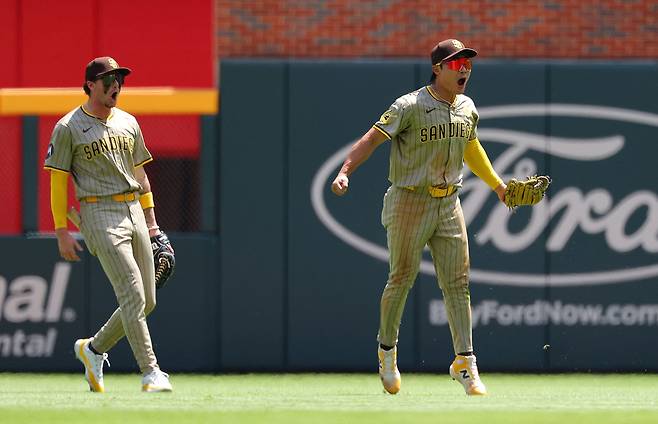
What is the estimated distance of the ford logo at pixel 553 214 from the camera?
34.7 feet

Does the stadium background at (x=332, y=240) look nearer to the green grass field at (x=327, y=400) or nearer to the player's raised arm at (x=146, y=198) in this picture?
the green grass field at (x=327, y=400)

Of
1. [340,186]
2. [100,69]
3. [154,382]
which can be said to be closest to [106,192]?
[100,69]

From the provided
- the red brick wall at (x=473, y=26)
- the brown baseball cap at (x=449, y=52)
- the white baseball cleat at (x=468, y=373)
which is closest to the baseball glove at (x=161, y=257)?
the white baseball cleat at (x=468, y=373)

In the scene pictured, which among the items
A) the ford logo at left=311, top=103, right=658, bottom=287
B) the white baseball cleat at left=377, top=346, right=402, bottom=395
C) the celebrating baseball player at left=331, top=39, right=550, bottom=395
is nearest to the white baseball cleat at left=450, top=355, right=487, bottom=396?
the celebrating baseball player at left=331, top=39, right=550, bottom=395

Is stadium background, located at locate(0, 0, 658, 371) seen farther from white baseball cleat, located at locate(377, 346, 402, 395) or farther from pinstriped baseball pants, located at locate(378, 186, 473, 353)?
pinstriped baseball pants, located at locate(378, 186, 473, 353)

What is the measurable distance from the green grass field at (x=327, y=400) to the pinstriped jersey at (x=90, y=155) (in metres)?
1.14

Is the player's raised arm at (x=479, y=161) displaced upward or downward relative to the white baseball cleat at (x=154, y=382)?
upward

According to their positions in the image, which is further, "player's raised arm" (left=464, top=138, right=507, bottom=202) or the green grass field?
"player's raised arm" (left=464, top=138, right=507, bottom=202)

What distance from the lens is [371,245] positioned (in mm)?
10570

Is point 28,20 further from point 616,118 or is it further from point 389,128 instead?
point 389,128

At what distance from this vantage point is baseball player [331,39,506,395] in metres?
7.94

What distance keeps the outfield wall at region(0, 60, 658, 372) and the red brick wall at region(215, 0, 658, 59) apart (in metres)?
0.91

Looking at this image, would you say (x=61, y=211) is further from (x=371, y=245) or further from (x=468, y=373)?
(x=371, y=245)

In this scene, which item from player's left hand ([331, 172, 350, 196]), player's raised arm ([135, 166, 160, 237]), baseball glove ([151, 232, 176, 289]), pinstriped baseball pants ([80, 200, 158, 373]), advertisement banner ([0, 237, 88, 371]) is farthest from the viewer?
advertisement banner ([0, 237, 88, 371])
